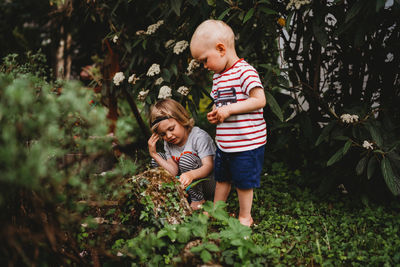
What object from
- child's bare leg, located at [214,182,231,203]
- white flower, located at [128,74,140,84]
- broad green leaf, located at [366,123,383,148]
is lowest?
child's bare leg, located at [214,182,231,203]

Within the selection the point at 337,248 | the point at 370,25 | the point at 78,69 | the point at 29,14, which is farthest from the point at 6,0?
the point at 337,248

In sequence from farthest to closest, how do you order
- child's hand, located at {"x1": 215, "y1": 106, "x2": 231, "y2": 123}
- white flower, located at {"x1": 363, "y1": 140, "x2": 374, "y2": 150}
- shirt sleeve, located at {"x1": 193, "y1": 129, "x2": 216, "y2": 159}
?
shirt sleeve, located at {"x1": 193, "y1": 129, "x2": 216, "y2": 159} < white flower, located at {"x1": 363, "y1": 140, "x2": 374, "y2": 150} < child's hand, located at {"x1": 215, "y1": 106, "x2": 231, "y2": 123}

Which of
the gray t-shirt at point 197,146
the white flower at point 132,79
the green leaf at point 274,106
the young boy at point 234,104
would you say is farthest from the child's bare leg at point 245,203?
the white flower at point 132,79

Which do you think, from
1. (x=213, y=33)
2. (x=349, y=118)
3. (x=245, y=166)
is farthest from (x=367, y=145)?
(x=213, y=33)

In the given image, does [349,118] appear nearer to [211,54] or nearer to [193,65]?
[211,54]

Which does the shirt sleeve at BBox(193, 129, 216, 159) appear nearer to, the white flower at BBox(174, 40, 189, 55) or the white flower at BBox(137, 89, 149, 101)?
the white flower at BBox(137, 89, 149, 101)

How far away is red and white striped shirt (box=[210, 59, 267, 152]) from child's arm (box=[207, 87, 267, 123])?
7 centimetres

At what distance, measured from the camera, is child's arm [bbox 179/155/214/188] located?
2277 millimetres

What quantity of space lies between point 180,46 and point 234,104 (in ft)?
3.41

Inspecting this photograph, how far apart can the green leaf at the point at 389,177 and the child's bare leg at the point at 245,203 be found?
98 cm

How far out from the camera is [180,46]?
261cm

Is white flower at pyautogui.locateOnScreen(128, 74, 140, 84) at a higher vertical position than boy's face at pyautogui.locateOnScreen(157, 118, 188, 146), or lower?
higher

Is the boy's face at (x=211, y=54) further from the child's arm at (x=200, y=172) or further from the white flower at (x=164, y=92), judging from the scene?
the child's arm at (x=200, y=172)

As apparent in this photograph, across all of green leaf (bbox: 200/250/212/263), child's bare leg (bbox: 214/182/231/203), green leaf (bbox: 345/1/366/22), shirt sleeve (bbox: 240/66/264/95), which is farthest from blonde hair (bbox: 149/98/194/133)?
green leaf (bbox: 345/1/366/22)
